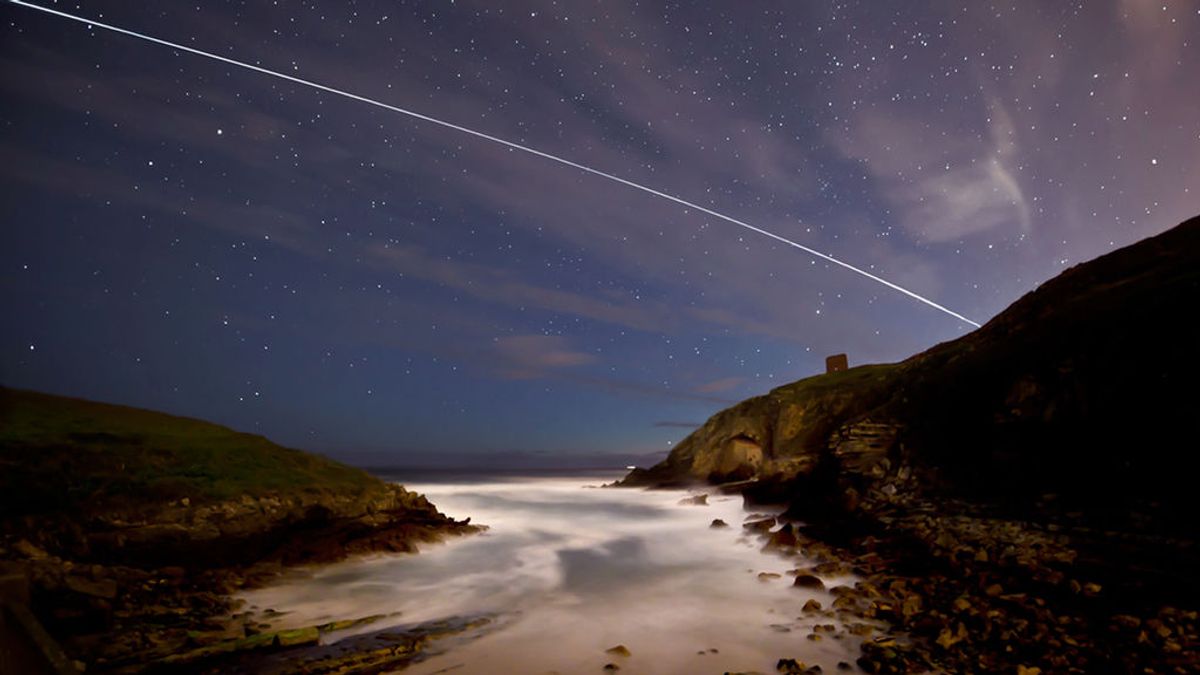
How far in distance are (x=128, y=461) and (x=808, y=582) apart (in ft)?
65.3

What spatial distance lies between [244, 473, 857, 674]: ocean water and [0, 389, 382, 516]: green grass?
450cm

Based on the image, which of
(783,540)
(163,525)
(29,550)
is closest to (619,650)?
(783,540)

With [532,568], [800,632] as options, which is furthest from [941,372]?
[532,568]

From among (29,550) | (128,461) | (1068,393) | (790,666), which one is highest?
(1068,393)

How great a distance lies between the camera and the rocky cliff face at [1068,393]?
11234 mm

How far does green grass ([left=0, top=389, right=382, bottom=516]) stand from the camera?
13625mm

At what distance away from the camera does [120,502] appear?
13.7 meters

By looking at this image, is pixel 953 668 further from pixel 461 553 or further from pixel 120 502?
pixel 120 502

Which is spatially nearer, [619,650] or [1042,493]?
[619,650]

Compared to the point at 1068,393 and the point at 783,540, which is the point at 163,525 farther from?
the point at 1068,393

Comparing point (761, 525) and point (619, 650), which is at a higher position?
point (619, 650)

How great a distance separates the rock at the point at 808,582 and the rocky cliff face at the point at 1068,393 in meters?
5.95

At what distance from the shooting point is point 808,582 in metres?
12.7

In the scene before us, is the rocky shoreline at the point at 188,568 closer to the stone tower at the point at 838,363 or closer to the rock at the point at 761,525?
the rock at the point at 761,525
